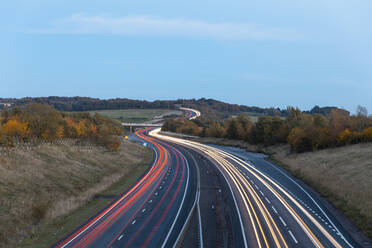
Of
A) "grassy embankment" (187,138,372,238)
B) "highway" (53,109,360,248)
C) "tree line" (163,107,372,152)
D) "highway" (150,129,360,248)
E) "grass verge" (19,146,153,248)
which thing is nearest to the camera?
"highway" (150,129,360,248)

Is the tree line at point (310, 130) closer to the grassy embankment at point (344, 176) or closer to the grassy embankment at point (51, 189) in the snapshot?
the grassy embankment at point (344, 176)

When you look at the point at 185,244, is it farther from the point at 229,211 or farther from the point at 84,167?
the point at 84,167

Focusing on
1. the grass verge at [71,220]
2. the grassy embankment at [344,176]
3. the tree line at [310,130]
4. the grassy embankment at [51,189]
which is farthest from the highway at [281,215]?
the tree line at [310,130]

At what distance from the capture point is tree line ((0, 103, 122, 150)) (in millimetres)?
46375

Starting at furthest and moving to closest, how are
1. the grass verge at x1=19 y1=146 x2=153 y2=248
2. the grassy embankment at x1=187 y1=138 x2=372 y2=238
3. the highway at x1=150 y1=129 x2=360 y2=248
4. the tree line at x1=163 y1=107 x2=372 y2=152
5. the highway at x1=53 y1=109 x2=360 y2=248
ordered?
the tree line at x1=163 y1=107 x2=372 y2=152 → the grassy embankment at x1=187 y1=138 x2=372 y2=238 → the grass verge at x1=19 y1=146 x2=153 y2=248 → the highway at x1=53 y1=109 x2=360 y2=248 → the highway at x1=150 y1=129 x2=360 y2=248

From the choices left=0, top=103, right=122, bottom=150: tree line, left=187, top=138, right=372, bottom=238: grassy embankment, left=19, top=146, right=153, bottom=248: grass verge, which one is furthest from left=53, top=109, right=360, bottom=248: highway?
left=0, top=103, right=122, bottom=150: tree line

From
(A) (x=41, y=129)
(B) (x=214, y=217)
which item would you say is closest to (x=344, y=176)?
(B) (x=214, y=217)

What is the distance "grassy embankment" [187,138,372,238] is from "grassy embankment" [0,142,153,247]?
1884 centimetres

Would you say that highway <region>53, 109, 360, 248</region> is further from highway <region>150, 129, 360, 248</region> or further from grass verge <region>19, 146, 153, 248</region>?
grass verge <region>19, 146, 153, 248</region>

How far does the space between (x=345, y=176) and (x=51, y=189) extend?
27.9 metres

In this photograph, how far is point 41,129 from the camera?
52250mm

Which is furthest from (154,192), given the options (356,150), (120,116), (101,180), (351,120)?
(120,116)

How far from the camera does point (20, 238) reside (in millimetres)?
21250

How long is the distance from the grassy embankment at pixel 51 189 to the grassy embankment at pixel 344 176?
18.8m
